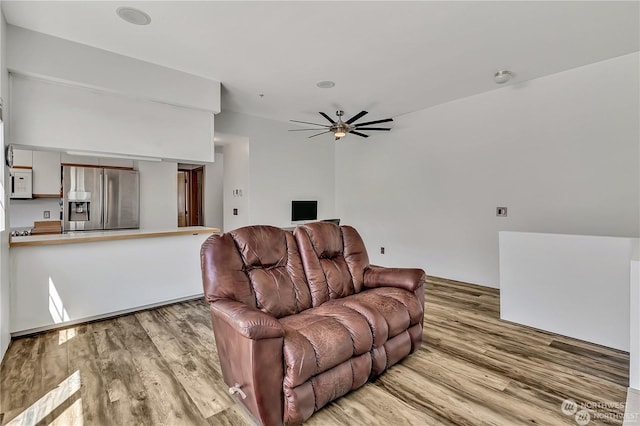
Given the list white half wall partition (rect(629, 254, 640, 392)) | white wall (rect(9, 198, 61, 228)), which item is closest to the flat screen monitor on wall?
white wall (rect(9, 198, 61, 228))

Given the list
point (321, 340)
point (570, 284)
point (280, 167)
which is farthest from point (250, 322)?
point (280, 167)

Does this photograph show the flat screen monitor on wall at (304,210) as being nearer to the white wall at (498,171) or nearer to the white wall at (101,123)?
the white wall at (498,171)

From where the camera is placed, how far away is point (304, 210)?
20.2 feet

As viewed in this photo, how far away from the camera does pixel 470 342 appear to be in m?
2.77

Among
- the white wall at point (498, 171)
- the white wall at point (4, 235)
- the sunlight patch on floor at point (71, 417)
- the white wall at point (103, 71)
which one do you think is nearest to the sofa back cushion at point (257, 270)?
the sunlight patch on floor at point (71, 417)

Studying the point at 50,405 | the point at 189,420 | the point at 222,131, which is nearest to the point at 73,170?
the point at 222,131

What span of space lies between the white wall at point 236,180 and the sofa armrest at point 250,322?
3810 millimetres

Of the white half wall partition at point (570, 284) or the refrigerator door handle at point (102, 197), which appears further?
the refrigerator door handle at point (102, 197)

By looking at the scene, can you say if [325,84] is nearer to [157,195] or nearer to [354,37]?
[354,37]

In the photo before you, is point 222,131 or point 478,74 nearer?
point 478,74

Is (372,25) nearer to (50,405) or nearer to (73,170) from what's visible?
(50,405)

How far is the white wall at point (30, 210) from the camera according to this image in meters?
5.04

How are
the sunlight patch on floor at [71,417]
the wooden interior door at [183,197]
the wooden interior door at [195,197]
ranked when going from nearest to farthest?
the sunlight patch on floor at [71,417], the wooden interior door at [195,197], the wooden interior door at [183,197]

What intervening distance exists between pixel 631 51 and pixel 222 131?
17.8 feet
